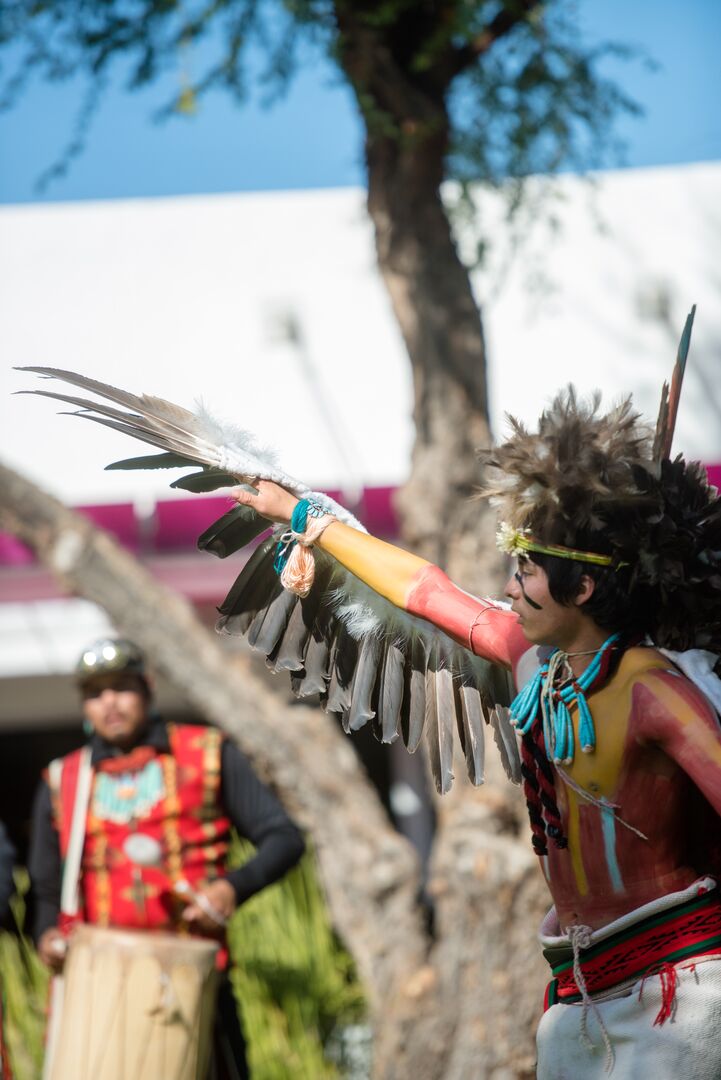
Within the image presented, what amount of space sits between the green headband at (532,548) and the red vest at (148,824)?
244 centimetres

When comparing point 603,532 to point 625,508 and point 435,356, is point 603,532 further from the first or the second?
point 435,356

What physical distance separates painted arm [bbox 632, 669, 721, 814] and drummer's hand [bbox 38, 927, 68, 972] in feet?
8.91

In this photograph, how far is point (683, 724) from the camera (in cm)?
205

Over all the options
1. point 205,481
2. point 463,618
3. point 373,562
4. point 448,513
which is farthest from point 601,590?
point 448,513

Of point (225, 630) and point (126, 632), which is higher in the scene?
point (126, 632)

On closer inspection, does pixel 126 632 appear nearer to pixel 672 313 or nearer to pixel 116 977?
pixel 116 977

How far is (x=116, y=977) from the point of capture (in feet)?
12.4

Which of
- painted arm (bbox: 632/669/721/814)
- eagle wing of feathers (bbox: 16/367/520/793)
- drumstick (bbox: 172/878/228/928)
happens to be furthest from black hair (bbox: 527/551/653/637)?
drumstick (bbox: 172/878/228/928)

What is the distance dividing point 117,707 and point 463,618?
240 centimetres

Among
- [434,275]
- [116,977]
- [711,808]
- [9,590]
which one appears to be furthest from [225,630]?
[9,590]

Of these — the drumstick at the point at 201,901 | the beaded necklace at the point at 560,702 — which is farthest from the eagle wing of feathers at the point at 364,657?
the drumstick at the point at 201,901

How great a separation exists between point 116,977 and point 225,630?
1.65m

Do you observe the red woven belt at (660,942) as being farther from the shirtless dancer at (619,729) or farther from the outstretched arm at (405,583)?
the outstretched arm at (405,583)

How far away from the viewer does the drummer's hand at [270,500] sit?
240 cm
